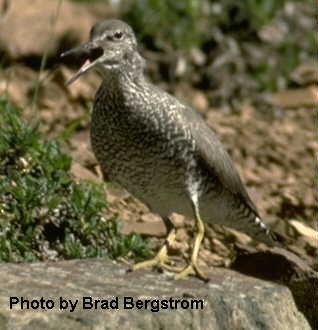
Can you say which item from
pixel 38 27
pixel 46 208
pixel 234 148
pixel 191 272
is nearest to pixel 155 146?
pixel 191 272

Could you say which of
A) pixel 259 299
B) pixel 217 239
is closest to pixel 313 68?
pixel 217 239

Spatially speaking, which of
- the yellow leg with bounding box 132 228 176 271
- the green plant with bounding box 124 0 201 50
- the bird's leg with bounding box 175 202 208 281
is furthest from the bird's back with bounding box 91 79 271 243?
the green plant with bounding box 124 0 201 50

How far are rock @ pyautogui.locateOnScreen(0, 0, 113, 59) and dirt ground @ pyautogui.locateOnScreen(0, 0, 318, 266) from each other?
14 cm

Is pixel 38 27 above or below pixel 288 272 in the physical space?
above

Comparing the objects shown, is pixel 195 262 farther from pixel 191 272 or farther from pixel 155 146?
pixel 155 146

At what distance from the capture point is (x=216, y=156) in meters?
7.49

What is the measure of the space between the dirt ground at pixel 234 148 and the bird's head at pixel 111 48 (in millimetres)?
1237

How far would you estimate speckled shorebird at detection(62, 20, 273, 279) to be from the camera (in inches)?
282

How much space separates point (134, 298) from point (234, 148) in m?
4.76

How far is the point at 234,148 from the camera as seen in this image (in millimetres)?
10773

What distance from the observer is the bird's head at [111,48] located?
23.8ft

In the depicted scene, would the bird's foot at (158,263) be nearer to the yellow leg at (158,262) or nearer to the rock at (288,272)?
the yellow leg at (158,262)

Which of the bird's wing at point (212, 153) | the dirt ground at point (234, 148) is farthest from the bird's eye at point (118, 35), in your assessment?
the dirt ground at point (234, 148)

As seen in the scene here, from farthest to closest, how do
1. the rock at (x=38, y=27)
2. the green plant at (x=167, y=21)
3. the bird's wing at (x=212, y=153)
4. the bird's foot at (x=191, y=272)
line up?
the green plant at (x=167, y=21) < the rock at (x=38, y=27) < the bird's wing at (x=212, y=153) < the bird's foot at (x=191, y=272)
